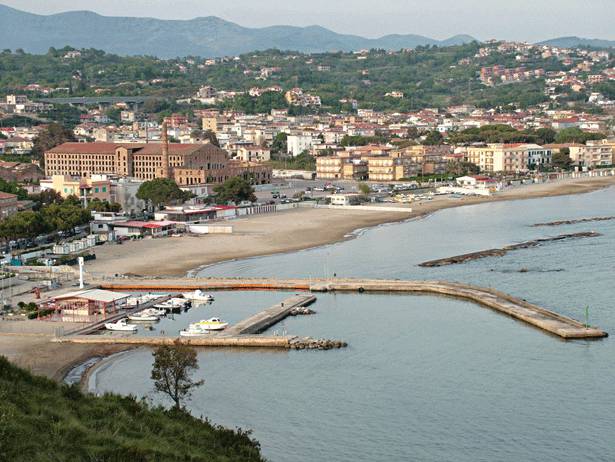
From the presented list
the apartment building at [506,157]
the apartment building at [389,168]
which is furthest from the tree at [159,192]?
the apartment building at [506,157]

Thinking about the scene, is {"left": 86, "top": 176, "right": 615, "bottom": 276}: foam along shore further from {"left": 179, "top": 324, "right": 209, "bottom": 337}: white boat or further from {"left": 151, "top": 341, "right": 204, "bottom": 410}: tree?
{"left": 151, "top": 341, "right": 204, "bottom": 410}: tree

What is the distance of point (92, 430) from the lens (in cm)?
994

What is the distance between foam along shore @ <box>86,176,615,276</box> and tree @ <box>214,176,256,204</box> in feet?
6.63

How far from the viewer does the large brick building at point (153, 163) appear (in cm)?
4547

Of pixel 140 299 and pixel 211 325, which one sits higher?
pixel 140 299

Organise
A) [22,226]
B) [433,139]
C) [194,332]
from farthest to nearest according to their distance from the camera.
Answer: [433,139]
[22,226]
[194,332]

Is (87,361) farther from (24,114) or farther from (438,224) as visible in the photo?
(24,114)

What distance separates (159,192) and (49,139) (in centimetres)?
2169

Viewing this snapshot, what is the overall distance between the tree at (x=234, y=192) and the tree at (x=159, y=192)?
2.32 meters

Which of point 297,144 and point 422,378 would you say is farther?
point 297,144

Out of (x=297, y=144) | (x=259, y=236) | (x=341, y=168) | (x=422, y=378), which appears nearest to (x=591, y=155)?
(x=341, y=168)

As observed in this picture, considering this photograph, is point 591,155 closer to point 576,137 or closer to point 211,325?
point 576,137

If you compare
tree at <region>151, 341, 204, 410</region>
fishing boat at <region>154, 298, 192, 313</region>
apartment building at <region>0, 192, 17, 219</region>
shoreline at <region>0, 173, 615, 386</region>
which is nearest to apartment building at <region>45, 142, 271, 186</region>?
shoreline at <region>0, 173, 615, 386</region>

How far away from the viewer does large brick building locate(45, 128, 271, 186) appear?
4547 centimetres
